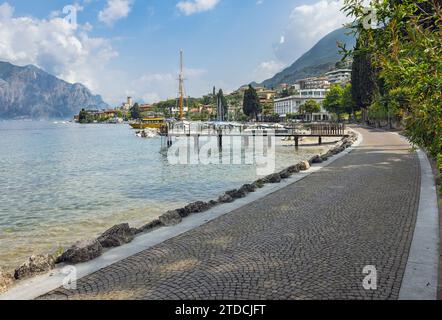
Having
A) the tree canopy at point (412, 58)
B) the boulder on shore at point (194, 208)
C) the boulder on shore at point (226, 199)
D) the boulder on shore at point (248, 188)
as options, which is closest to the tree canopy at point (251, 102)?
the boulder on shore at point (248, 188)

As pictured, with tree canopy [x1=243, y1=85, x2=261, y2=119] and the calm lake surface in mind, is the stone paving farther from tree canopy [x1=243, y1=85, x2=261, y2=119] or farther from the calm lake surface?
tree canopy [x1=243, y1=85, x2=261, y2=119]

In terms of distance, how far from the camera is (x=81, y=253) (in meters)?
7.23

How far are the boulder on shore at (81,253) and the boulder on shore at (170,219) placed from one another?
2.42 metres

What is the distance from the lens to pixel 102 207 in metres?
16.9

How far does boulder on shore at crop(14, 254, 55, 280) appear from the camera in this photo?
6.61 m

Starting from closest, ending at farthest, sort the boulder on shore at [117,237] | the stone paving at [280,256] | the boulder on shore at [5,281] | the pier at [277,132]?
the stone paving at [280,256], the boulder on shore at [5,281], the boulder on shore at [117,237], the pier at [277,132]

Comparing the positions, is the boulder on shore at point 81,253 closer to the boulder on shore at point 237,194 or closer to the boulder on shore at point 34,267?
the boulder on shore at point 34,267

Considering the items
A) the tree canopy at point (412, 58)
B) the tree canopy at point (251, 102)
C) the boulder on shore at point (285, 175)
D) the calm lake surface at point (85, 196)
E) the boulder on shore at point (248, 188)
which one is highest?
the tree canopy at point (251, 102)

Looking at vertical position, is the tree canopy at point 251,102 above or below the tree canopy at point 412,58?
above

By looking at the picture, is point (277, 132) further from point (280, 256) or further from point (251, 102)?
point (251, 102)

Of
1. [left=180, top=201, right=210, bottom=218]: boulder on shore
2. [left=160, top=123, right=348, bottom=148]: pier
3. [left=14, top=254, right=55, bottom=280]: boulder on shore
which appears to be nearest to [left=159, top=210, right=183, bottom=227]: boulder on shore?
[left=180, top=201, right=210, bottom=218]: boulder on shore

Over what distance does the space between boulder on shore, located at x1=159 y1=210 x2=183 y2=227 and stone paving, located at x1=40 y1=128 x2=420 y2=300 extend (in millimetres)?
960

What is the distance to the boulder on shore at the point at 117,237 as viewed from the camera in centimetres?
805
